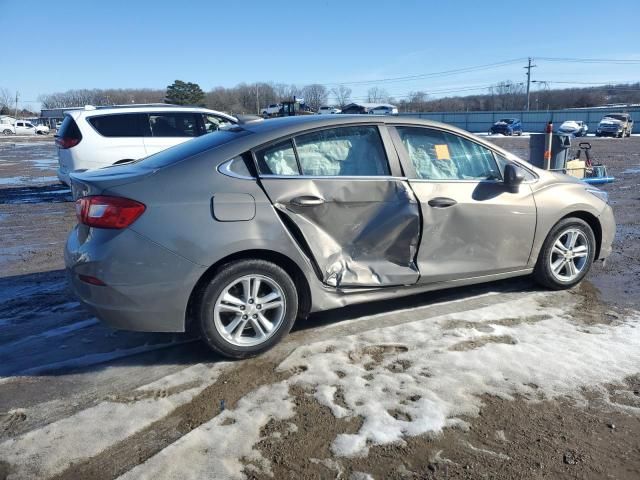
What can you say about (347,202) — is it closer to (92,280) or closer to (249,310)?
(249,310)

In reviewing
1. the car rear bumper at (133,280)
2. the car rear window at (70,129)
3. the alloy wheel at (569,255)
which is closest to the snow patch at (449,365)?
the alloy wheel at (569,255)

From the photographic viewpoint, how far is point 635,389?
3.23 meters

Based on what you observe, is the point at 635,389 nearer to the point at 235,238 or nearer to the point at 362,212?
the point at 362,212

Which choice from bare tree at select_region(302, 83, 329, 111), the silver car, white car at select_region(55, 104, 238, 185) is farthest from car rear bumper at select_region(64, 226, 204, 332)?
bare tree at select_region(302, 83, 329, 111)

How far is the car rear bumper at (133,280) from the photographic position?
3396 mm

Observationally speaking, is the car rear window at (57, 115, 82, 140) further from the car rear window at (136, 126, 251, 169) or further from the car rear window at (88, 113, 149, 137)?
the car rear window at (136, 126, 251, 169)

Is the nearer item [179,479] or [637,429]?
[179,479]

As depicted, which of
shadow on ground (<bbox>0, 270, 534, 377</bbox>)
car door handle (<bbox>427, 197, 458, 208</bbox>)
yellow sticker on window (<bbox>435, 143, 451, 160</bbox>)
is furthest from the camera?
yellow sticker on window (<bbox>435, 143, 451, 160</bbox>)

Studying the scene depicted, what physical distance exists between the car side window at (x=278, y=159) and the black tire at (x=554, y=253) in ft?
8.17

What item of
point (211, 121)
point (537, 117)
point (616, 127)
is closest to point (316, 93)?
point (537, 117)

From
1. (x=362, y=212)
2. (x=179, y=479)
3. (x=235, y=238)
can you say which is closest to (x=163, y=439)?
(x=179, y=479)

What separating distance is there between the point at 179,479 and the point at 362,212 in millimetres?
2241

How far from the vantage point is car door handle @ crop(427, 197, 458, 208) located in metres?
4.23

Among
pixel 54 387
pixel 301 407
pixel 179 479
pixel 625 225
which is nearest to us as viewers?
pixel 179 479
